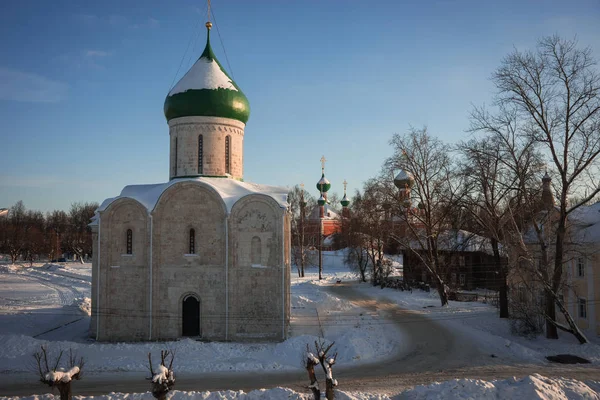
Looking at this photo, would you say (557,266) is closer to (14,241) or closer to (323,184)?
(323,184)

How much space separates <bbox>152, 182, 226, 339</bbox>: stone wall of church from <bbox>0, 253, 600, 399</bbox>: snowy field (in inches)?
42.3

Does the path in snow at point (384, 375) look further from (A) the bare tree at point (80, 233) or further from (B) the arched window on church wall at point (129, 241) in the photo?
(A) the bare tree at point (80, 233)

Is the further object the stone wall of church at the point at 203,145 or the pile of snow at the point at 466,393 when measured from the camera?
the stone wall of church at the point at 203,145

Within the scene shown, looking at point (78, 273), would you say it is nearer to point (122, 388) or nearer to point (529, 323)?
point (122, 388)

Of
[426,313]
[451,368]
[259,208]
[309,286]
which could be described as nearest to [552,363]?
[451,368]

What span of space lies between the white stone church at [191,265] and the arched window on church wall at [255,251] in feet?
0.11

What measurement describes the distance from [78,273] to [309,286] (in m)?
18.2

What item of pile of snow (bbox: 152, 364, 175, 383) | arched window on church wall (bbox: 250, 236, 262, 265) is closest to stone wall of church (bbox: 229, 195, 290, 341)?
arched window on church wall (bbox: 250, 236, 262, 265)

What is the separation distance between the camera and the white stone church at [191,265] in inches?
660

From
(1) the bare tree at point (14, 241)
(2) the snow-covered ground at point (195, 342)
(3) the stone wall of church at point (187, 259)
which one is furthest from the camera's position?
(1) the bare tree at point (14, 241)

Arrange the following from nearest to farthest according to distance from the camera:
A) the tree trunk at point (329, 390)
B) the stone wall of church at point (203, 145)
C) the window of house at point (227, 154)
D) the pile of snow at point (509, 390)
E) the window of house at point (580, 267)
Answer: the tree trunk at point (329, 390) → the pile of snow at point (509, 390) → the window of house at point (580, 267) → the stone wall of church at point (203, 145) → the window of house at point (227, 154)

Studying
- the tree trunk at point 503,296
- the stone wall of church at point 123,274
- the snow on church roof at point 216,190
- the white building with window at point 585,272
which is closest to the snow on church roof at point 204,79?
the snow on church roof at point 216,190

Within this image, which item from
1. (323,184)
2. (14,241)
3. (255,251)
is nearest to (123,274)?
(255,251)

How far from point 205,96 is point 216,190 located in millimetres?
3889
